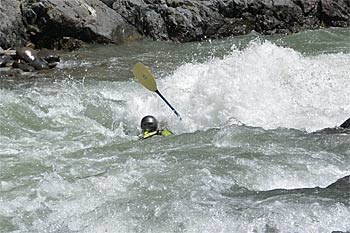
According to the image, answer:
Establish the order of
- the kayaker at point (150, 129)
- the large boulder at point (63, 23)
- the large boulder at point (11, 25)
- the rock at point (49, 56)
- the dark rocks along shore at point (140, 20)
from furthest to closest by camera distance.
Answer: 1. the large boulder at point (63, 23)
2. the dark rocks along shore at point (140, 20)
3. the large boulder at point (11, 25)
4. the rock at point (49, 56)
5. the kayaker at point (150, 129)

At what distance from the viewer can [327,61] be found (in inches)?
444

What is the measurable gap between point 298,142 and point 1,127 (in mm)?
3909

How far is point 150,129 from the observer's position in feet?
24.2

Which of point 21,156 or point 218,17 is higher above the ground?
point 21,156

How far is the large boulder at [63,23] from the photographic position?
47.3 ft

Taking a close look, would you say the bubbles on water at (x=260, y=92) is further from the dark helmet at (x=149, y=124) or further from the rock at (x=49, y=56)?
the rock at (x=49, y=56)

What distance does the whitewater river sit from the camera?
4512mm

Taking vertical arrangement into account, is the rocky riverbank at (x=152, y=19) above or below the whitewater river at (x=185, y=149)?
below

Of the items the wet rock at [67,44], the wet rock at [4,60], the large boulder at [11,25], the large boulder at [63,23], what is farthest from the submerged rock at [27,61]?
the large boulder at [63,23]

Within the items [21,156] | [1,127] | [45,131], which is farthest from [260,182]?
[1,127]

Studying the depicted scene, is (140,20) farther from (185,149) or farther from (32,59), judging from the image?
(185,149)

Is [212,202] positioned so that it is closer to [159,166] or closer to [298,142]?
[159,166]

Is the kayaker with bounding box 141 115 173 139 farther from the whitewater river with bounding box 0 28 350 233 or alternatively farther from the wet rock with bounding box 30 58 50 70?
the wet rock with bounding box 30 58 50 70

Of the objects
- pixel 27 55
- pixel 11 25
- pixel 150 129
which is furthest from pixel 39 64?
pixel 150 129
